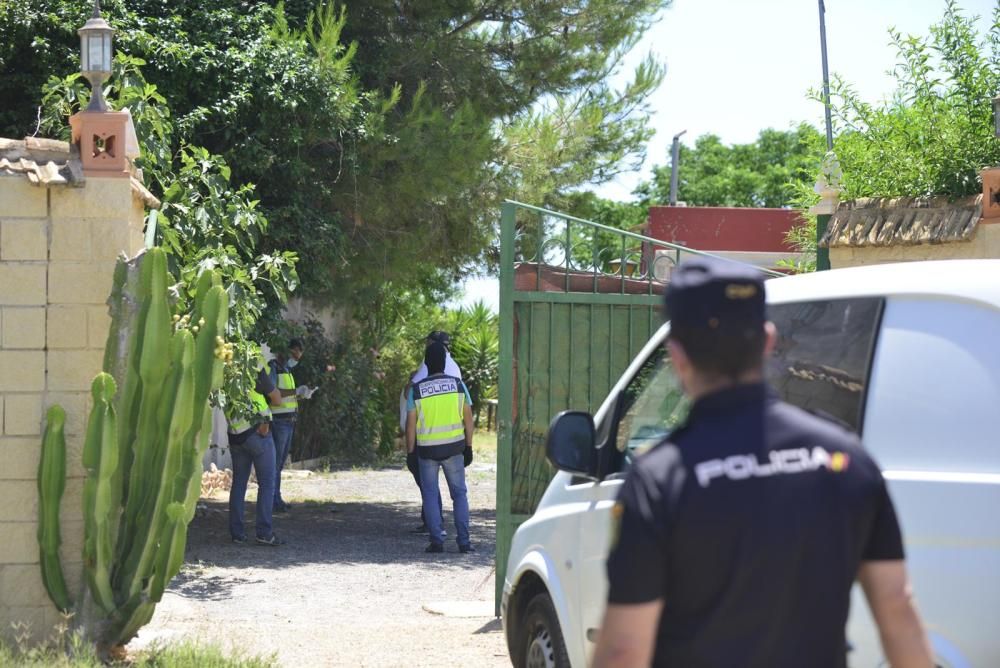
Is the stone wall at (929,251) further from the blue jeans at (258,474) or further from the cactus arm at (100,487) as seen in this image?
the blue jeans at (258,474)

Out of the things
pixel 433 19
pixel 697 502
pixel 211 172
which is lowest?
pixel 697 502

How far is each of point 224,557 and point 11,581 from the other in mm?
4206

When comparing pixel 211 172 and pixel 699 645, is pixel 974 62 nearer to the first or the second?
pixel 211 172

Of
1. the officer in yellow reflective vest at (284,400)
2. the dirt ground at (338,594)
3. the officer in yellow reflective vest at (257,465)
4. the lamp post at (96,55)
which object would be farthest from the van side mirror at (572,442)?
the officer in yellow reflective vest at (284,400)

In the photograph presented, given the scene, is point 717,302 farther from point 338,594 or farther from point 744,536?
point 338,594

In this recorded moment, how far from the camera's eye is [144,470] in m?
6.67

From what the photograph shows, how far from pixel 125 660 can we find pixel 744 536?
521 centimetres

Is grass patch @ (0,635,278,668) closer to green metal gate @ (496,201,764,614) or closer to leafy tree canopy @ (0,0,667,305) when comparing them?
green metal gate @ (496,201,764,614)

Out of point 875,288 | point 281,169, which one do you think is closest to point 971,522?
point 875,288

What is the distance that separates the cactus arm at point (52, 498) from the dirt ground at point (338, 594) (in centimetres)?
82

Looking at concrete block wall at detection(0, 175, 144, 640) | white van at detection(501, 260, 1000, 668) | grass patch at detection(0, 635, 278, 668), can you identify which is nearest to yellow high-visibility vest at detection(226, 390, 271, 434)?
concrete block wall at detection(0, 175, 144, 640)

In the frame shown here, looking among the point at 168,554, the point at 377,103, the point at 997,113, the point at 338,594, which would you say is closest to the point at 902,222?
the point at 997,113

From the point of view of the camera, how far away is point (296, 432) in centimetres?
2095

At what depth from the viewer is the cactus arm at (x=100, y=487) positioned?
6383 mm
